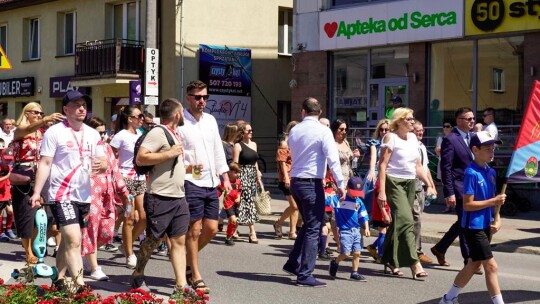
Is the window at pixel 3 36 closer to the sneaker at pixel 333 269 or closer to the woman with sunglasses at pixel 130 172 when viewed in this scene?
the woman with sunglasses at pixel 130 172

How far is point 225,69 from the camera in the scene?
90.8 feet

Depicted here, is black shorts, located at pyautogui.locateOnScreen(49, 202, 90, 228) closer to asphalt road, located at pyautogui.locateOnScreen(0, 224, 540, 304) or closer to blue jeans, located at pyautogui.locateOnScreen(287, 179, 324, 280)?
asphalt road, located at pyautogui.locateOnScreen(0, 224, 540, 304)

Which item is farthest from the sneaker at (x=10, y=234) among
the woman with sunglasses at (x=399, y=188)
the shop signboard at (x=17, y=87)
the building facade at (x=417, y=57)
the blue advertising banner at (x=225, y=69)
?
the shop signboard at (x=17, y=87)

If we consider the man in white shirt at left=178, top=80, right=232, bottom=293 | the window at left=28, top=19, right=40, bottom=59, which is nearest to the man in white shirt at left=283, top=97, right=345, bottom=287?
the man in white shirt at left=178, top=80, right=232, bottom=293

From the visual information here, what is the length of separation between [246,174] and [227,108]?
1461cm

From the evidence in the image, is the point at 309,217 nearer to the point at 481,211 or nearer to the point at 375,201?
the point at 375,201

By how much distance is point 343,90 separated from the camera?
914 inches

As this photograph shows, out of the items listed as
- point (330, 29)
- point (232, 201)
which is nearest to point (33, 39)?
point (330, 29)

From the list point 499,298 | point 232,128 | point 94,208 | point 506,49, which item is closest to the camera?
point 499,298

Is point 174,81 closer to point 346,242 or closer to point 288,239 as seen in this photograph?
point 288,239

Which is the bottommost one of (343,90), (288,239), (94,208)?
(288,239)

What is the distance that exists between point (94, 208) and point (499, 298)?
3.90 metres

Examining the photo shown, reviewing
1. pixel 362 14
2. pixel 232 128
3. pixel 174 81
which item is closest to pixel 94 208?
pixel 232 128

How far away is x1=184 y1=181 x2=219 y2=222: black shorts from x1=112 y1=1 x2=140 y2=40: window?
2043 centimetres
